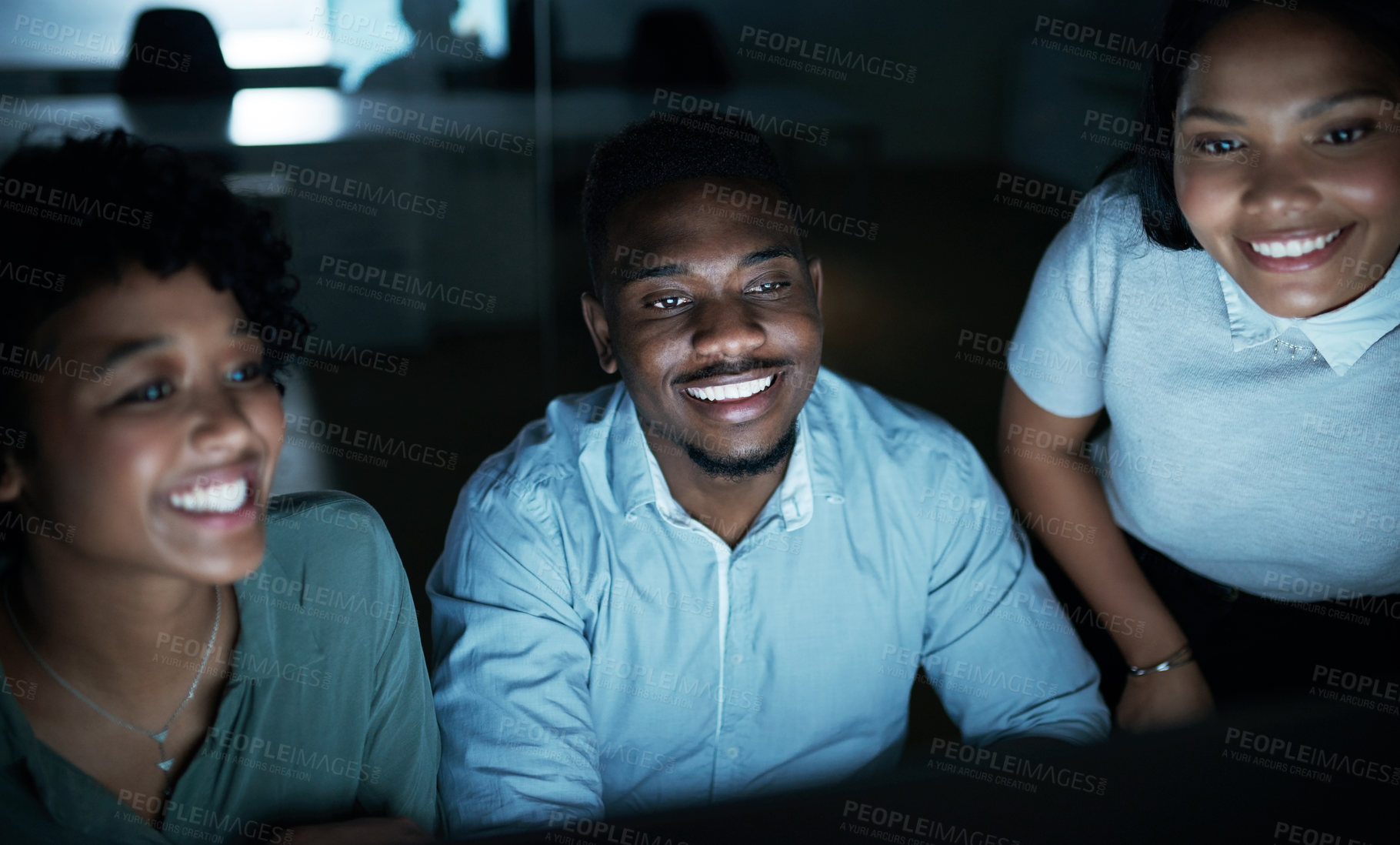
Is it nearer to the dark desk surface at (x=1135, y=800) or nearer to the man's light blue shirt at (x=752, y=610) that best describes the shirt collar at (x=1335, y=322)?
the man's light blue shirt at (x=752, y=610)

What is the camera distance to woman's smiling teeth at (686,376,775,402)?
1317mm

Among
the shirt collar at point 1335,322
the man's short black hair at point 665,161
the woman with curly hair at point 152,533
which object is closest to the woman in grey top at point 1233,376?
the shirt collar at point 1335,322

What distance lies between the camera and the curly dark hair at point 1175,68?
111cm

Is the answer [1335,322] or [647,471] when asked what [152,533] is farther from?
[1335,322]

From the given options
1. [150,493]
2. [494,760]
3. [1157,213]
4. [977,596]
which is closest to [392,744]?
[494,760]

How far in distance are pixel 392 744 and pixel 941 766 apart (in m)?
0.66

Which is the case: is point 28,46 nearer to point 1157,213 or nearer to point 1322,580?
point 1157,213

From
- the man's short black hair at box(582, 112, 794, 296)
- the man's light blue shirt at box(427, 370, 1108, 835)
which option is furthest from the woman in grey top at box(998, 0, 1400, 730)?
the man's short black hair at box(582, 112, 794, 296)

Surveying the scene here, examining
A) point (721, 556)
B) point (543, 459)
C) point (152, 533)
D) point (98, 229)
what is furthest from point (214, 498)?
point (721, 556)

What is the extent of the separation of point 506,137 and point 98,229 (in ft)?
9.92

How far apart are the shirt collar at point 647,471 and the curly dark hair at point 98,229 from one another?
545mm

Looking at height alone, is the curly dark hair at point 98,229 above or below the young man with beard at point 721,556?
above

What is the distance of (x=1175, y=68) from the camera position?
1.24m

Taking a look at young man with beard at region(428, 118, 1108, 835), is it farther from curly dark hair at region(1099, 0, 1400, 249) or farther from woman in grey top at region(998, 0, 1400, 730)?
curly dark hair at region(1099, 0, 1400, 249)
